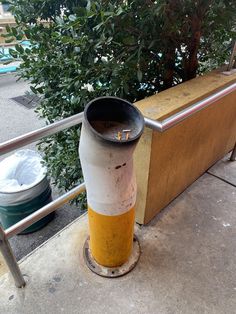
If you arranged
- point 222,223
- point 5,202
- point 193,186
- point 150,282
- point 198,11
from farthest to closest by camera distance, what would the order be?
point 5,202 → point 193,186 → point 222,223 → point 198,11 → point 150,282

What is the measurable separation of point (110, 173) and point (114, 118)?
0.84 ft

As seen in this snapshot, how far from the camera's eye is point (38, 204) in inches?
96.7

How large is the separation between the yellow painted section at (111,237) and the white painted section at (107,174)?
0.05 metres

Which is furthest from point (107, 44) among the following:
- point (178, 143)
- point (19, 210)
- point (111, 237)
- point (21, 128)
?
point (21, 128)

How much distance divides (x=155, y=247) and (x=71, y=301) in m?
0.55

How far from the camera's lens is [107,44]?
1399 millimetres

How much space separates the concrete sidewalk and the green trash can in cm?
88

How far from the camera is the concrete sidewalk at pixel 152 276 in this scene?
1258 millimetres

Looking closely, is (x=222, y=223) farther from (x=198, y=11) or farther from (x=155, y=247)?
(x=198, y=11)

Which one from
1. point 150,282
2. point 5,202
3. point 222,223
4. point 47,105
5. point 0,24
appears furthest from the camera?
point 0,24

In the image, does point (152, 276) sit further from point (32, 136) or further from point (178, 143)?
point (32, 136)

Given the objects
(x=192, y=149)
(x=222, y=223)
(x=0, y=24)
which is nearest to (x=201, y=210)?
(x=222, y=223)

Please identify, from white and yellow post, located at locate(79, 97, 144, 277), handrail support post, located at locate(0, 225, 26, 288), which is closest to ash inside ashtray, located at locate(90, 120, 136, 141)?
white and yellow post, located at locate(79, 97, 144, 277)

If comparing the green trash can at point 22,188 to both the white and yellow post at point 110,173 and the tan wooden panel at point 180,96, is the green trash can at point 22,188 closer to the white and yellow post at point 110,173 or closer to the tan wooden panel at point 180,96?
the white and yellow post at point 110,173
